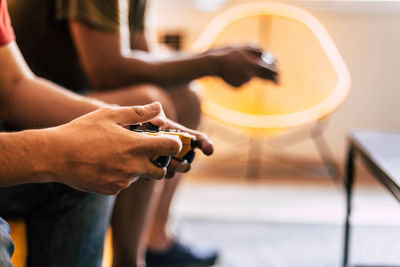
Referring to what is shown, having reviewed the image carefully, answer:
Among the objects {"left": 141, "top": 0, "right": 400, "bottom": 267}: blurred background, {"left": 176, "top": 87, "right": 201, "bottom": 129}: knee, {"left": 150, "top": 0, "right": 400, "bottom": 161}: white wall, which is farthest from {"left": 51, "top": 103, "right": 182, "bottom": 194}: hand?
{"left": 150, "top": 0, "right": 400, "bottom": 161}: white wall

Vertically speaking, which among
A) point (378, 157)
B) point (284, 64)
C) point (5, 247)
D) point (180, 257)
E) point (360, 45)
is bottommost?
point (5, 247)

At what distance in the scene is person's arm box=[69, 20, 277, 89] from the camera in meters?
1.04

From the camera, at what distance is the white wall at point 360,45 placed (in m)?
2.43

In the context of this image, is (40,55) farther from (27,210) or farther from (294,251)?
(294,251)

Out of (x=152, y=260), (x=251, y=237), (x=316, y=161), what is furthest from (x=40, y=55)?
(x=316, y=161)

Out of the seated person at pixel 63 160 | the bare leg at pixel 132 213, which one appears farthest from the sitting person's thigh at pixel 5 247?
the bare leg at pixel 132 213

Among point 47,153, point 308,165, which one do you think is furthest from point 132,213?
point 308,165

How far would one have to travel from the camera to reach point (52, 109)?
2.65ft

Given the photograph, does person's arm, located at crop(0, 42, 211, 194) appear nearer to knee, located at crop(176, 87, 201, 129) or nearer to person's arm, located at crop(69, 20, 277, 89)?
person's arm, located at crop(69, 20, 277, 89)

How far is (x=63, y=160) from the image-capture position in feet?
1.77

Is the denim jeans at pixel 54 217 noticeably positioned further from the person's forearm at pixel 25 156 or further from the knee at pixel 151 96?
the knee at pixel 151 96

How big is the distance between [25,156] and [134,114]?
0.13 metres

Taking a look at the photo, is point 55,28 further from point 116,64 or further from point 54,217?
point 54,217

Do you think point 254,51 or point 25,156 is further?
point 254,51
